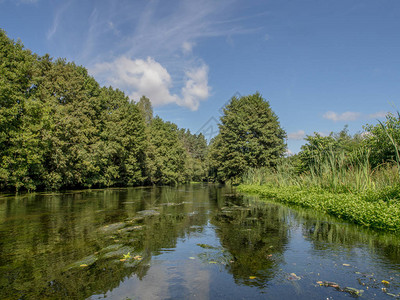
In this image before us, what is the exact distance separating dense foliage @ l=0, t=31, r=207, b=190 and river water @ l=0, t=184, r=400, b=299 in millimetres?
15022

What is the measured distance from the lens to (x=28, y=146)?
19484 mm

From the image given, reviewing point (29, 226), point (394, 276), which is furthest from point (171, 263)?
point (29, 226)

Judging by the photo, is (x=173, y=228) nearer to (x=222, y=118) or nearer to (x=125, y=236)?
(x=125, y=236)

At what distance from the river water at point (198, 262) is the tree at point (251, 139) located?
2465 cm

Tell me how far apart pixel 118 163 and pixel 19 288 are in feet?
110

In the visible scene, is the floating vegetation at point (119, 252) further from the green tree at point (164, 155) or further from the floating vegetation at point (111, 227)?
the green tree at point (164, 155)

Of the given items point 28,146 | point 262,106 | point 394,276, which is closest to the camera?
point 394,276

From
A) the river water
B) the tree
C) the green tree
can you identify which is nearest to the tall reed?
the river water

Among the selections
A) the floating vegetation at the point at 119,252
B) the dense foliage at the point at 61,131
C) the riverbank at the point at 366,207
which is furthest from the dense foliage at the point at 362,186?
the dense foliage at the point at 61,131

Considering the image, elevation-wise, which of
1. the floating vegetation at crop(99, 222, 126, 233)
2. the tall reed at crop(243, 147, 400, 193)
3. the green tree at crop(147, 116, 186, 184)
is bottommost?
the floating vegetation at crop(99, 222, 126, 233)

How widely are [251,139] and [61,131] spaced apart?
72.2 ft

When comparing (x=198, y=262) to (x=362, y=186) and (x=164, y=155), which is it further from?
(x=164, y=155)

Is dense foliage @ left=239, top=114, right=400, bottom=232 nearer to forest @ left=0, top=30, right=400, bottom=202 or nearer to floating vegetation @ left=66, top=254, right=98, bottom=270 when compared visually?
forest @ left=0, top=30, right=400, bottom=202

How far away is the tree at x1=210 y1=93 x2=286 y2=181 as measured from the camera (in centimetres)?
3198
